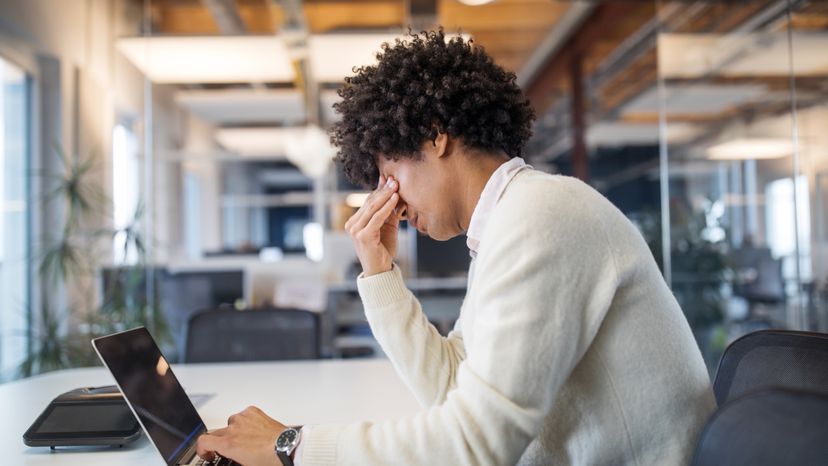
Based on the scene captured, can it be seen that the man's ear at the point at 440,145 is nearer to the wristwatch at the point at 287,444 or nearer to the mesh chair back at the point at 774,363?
the wristwatch at the point at 287,444

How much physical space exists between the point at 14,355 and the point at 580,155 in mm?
6796

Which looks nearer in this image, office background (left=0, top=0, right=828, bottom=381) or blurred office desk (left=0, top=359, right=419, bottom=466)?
blurred office desk (left=0, top=359, right=419, bottom=466)

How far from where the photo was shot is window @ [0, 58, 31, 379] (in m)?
3.83

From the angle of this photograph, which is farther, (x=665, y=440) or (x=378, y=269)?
(x=378, y=269)

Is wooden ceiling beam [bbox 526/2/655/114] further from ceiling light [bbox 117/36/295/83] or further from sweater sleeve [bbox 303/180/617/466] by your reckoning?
sweater sleeve [bbox 303/180/617/466]

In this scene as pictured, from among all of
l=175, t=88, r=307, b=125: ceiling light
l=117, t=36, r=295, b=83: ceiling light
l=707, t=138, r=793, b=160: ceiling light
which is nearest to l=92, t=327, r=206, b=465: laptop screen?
l=707, t=138, r=793, b=160: ceiling light

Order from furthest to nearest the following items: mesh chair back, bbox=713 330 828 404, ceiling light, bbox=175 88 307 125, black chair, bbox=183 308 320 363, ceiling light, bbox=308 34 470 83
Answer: ceiling light, bbox=175 88 307 125 < ceiling light, bbox=308 34 470 83 < black chair, bbox=183 308 320 363 < mesh chair back, bbox=713 330 828 404

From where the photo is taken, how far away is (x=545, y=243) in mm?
858

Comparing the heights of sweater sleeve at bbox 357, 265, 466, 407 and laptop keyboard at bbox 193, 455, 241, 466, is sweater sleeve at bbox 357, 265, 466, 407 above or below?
above

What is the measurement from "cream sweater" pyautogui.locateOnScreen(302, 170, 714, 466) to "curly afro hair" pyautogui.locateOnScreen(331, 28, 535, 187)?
159 mm

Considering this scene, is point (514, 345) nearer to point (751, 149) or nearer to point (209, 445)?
point (209, 445)

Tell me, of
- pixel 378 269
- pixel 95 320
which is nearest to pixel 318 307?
pixel 95 320

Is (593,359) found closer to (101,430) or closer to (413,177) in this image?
(413,177)

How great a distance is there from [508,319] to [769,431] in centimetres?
30
